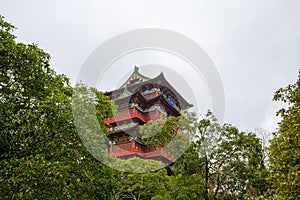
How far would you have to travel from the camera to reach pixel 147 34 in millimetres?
9805

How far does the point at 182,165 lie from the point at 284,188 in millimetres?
6068

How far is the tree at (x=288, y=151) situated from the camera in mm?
7184

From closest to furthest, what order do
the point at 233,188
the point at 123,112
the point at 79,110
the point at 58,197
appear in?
the point at 58,197 < the point at 79,110 < the point at 233,188 < the point at 123,112

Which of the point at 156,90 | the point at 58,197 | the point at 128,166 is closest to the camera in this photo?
the point at 58,197

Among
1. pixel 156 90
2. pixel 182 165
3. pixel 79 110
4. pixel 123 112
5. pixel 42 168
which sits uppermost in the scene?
pixel 156 90

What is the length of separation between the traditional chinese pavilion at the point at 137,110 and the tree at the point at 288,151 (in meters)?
13.6

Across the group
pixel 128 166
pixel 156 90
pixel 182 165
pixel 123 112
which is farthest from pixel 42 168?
pixel 156 90

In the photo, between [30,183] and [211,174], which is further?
[211,174]

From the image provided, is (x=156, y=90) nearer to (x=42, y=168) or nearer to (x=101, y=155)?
(x=101, y=155)

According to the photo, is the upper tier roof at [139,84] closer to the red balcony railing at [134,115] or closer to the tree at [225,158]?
the red balcony railing at [134,115]

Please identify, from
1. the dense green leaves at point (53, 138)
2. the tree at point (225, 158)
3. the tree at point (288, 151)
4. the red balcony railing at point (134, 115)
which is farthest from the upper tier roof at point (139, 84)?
the tree at point (288, 151)

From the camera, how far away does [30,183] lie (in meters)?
6.43

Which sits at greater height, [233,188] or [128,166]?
[128,166]

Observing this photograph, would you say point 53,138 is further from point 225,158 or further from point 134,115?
point 134,115
